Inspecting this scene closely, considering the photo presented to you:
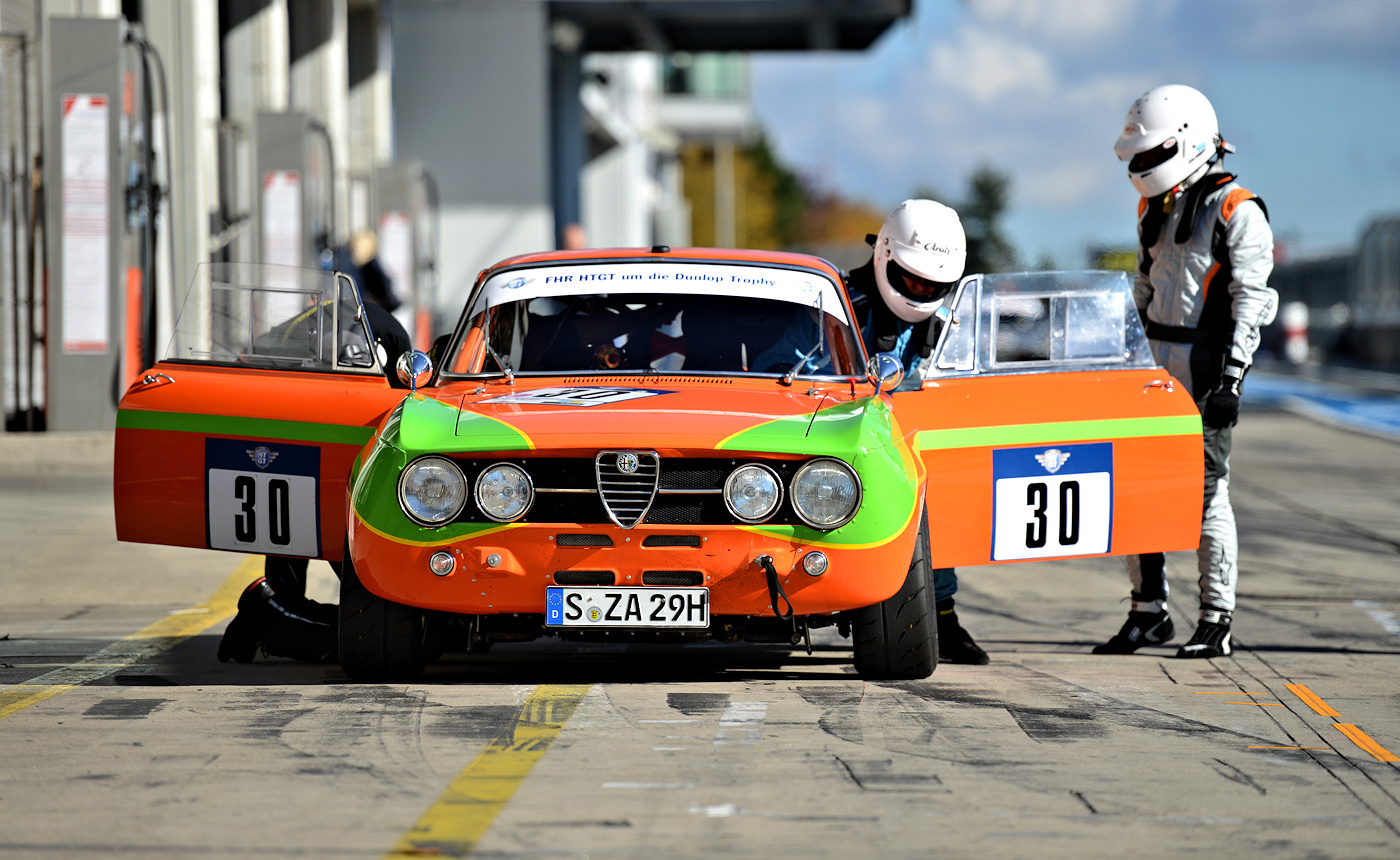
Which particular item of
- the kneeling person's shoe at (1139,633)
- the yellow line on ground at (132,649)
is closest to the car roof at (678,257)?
the kneeling person's shoe at (1139,633)

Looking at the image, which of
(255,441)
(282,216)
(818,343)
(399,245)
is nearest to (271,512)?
(255,441)

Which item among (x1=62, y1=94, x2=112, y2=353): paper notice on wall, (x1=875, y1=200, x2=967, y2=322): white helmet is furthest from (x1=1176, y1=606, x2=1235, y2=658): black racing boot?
(x1=62, y1=94, x2=112, y2=353): paper notice on wall

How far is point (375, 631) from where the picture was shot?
19.4ft

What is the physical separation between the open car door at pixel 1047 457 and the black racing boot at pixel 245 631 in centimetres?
239

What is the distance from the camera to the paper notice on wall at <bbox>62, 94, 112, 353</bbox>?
1360 centimetres

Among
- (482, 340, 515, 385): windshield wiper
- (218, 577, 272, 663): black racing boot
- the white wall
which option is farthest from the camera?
the white wall

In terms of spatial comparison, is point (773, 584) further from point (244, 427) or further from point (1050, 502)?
point (244, 427)

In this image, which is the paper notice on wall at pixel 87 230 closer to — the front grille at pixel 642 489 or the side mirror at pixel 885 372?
the side mirror at pixel 885 372

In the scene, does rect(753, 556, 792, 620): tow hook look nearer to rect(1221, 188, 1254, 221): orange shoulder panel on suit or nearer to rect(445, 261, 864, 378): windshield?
rect(445, 261, 864, 378): windshield

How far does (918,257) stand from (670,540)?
1.98 m

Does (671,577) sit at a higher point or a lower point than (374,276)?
lower

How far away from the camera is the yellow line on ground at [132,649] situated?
5.92 m

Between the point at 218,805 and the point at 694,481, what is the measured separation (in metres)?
1.85

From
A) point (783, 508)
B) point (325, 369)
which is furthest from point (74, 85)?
point (783, 508)
